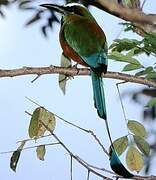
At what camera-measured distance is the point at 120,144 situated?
100 centimetres

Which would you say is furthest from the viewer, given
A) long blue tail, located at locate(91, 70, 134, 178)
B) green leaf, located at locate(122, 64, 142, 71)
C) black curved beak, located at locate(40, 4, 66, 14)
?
black curved beak, located at locate(40, 4, 66, 14)

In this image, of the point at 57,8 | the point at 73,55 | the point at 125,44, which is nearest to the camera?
the point at 125,44

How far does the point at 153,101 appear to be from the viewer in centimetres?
84

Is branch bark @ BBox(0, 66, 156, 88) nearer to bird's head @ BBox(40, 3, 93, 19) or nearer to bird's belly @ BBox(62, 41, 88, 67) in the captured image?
bird's belly @ BBox(62, 41, 88, 67)

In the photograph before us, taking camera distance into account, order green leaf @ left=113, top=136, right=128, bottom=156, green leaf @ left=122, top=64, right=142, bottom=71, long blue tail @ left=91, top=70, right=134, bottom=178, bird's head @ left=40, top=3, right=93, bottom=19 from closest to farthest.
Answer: long blue tail @ left=91, top=70, right=134, bottom=178 < green leaf @ left=122, top=64, right=142, bottom=71 < green leaf @ left=113, top=136, right=128, bottom=156 < bird's head @ left=40, top=3, right=93, bottom=19

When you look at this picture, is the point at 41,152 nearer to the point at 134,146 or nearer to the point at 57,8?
the point at 134,146

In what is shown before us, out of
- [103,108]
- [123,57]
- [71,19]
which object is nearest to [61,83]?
[103,108]

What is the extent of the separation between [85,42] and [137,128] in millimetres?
463

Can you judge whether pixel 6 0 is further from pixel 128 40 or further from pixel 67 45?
pixel 128 40

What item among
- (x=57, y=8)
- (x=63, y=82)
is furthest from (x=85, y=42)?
(x=63, y=82)

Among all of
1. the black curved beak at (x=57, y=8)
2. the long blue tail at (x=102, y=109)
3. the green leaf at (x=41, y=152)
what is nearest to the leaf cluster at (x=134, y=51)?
the long blue tail at (x=102, y=109)

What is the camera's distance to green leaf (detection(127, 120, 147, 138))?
102 cm

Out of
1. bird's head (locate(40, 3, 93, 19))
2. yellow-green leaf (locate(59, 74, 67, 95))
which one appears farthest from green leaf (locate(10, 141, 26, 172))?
bird's head (locate(40, 3, 93, 19))

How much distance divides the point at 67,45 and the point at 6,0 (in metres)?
0.32
